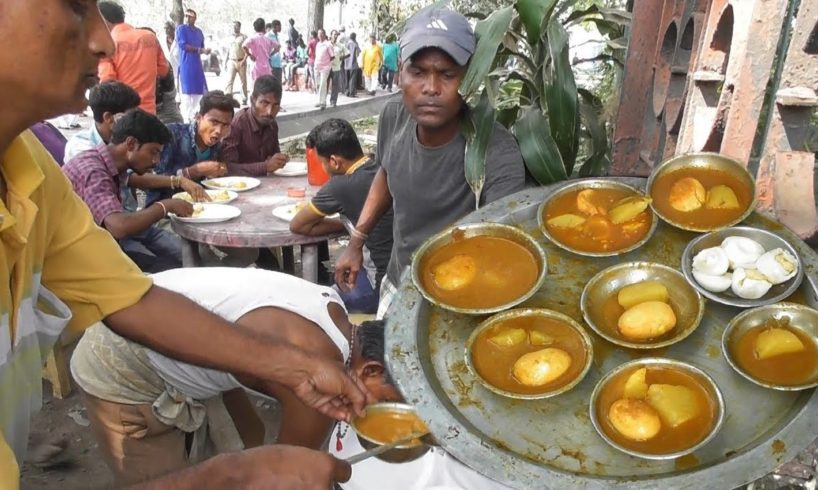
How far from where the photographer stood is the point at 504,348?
1770 millimetres

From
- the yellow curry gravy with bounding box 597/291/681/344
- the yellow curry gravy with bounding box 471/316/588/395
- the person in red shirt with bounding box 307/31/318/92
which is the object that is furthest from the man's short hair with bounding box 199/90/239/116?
the person in red shirt with bounding box 307/31/318/92

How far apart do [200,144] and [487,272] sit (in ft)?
11.2

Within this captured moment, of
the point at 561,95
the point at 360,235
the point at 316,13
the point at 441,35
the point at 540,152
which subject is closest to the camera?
Answer: the point at 441,35

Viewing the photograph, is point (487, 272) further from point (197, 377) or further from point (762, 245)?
point (197, 377)

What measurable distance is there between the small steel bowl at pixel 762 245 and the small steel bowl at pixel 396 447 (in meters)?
0.93

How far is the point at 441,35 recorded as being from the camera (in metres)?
2.42

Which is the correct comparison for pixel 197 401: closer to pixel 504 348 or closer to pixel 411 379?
pixel 411 379

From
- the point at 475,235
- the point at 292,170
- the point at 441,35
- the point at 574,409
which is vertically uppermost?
the point at 441,35

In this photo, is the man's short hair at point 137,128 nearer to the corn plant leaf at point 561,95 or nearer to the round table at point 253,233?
the round table at point 253,233

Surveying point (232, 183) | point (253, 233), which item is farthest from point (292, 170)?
point (253, 233)

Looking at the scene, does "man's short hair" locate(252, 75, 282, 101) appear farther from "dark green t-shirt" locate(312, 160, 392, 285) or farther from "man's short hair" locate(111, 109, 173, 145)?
"dark green t-shirt" locate(312, 160, 392, 285)

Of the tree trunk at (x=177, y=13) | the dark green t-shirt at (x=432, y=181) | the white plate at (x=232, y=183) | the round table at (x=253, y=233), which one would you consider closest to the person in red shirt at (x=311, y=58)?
the tree trunk at (x=177, y=13)

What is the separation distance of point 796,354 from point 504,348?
75cm

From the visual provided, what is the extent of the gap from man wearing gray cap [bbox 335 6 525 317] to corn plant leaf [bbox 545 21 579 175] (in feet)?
0.89
